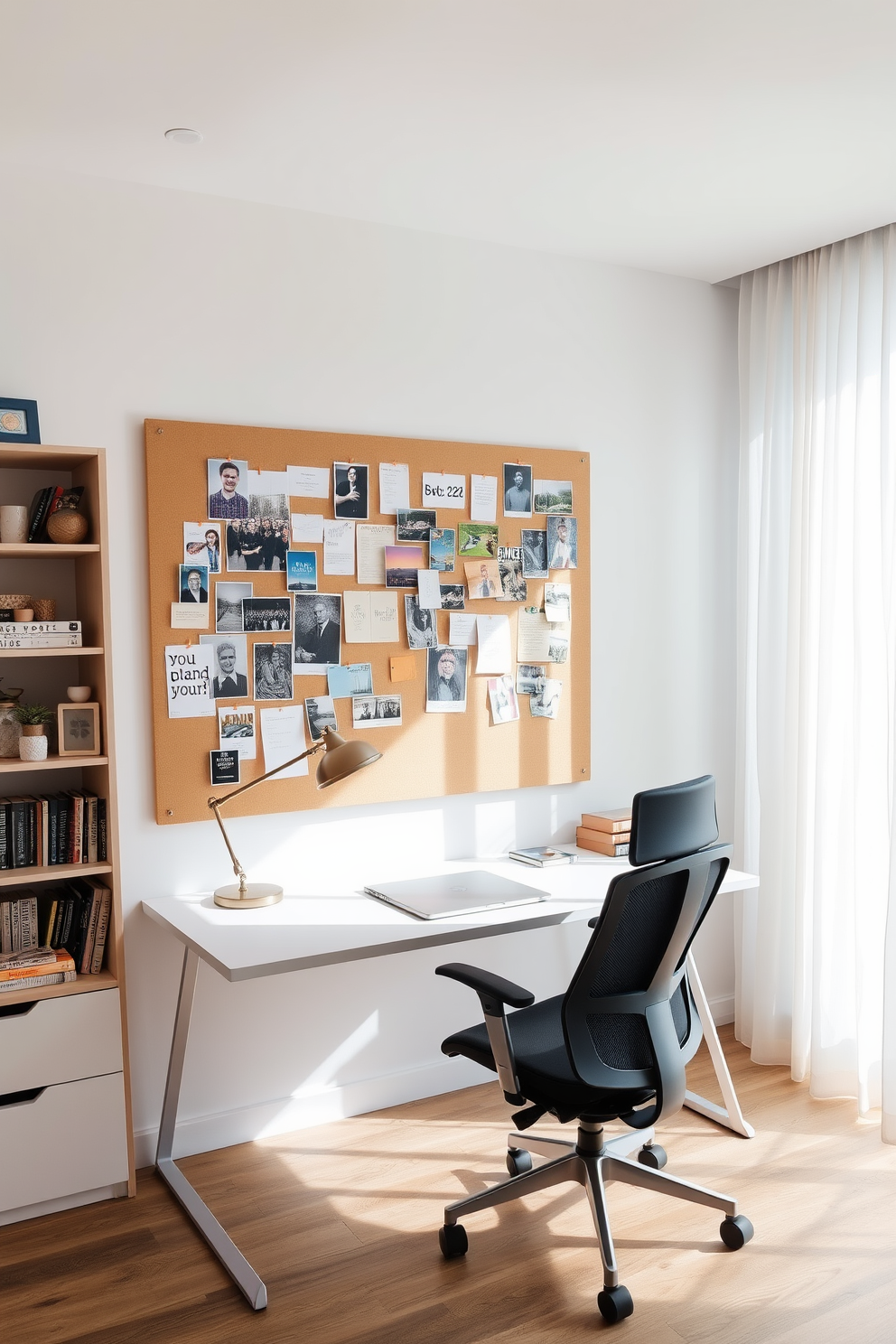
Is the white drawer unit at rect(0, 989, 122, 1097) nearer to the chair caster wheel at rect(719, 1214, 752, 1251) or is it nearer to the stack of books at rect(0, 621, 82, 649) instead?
the stack of books at rect(0, 621, 82, 649)

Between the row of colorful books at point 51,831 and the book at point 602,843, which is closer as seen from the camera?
the row of colorful books at point 51,831

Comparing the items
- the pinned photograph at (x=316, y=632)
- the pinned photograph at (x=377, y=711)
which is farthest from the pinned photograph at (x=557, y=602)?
the pinned photograph at (x=316, y=632)

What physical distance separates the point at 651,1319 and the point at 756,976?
1581mm

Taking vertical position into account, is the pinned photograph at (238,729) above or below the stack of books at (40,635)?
below

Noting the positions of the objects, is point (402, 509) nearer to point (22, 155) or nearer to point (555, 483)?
point (555, 483)

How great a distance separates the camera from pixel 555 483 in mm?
3598

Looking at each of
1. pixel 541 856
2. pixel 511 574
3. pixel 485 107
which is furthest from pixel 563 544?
pixel 485 107

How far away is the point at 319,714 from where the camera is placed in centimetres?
319

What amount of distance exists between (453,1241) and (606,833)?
4.35 ft

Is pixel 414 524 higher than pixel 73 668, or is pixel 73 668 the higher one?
pixel 414 524

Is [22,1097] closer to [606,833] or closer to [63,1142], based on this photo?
[63,1142]

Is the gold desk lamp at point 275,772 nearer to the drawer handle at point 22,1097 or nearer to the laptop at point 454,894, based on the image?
the laptop at point 454,894

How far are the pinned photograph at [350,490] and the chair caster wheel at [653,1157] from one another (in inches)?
75.2

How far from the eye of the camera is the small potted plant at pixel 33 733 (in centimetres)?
266
